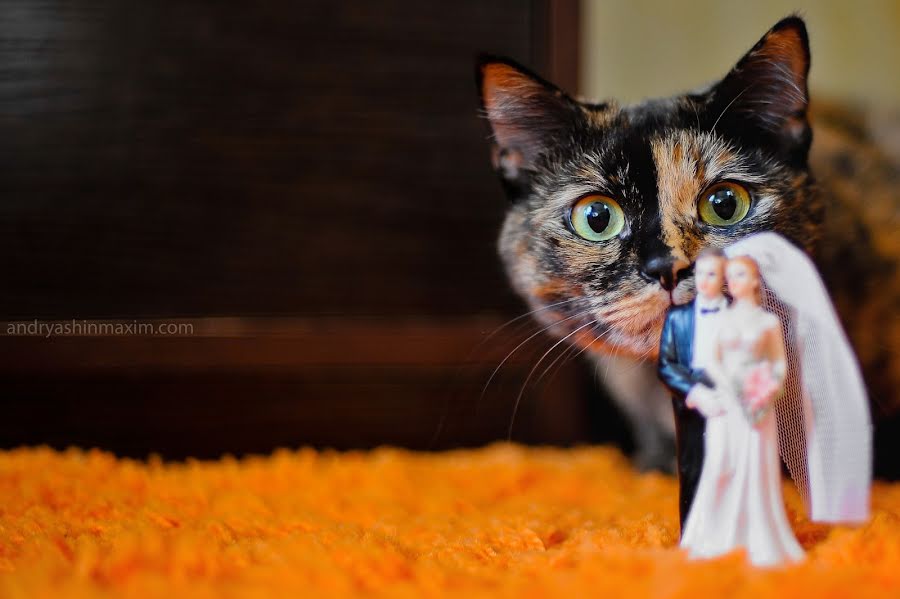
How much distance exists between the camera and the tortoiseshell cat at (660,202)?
75 centimetres

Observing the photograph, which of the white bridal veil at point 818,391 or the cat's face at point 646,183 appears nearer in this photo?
the white bridal veil at point 818,391

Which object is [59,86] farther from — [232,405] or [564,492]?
[564,492]

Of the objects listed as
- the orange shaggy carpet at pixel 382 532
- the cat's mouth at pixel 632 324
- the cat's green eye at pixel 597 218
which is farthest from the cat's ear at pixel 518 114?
the orange shaggy carpet at pixel 382 532

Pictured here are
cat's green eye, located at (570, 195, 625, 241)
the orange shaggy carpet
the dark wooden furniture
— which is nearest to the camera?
the orange shaggy carpet

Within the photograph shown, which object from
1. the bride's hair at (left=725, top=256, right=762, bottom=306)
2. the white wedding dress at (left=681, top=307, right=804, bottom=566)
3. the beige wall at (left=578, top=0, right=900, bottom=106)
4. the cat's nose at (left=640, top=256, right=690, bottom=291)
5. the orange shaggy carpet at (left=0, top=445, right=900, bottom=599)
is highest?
the beige wall at (left=578, top=0, right=900, bottom=106)

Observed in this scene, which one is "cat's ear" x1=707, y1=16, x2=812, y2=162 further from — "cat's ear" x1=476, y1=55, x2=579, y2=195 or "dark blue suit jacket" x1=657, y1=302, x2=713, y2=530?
"dark blue suit jacket" x1=657, y1=302, x2=713, y2=530

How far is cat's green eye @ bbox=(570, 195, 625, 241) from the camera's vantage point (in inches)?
31.6

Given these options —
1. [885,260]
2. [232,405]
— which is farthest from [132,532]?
→ [885,260]

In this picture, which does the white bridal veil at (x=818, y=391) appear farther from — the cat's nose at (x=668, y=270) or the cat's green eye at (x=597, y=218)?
the cat's green eye at (x=597, y=218)

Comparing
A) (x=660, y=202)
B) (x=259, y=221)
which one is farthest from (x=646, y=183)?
(x=259, y=221)

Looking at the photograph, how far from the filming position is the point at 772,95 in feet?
2.69

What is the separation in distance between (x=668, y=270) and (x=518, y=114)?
0.36 metres

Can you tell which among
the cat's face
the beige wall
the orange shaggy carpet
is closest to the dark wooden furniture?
the orange shaggy carpet

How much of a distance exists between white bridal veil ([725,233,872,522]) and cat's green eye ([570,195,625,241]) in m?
0.18
